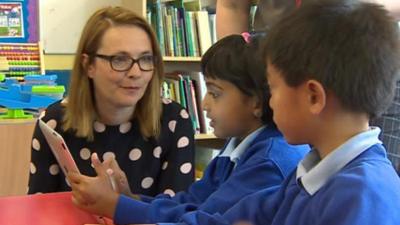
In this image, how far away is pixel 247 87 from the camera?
3.69 feet

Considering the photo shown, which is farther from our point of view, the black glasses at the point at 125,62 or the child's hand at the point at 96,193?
the black glasses at the point at 125,62

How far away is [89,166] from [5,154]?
1.09 metres

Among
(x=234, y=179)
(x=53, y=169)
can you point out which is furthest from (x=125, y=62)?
(x=234, y=179)

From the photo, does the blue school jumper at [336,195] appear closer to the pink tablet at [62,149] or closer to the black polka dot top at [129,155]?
the pink tablet at [62,149]

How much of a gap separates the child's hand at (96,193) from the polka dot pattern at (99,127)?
327mm

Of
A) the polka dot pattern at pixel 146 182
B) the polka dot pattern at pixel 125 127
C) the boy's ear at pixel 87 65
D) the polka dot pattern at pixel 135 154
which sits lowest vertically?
the polka dot pattern at pixel 146 182

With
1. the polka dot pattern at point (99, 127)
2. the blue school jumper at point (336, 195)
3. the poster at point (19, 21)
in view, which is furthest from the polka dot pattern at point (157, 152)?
the poster at point (19, 21)

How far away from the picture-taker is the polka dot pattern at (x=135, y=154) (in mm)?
1544

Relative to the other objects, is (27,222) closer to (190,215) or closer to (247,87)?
(190,215)

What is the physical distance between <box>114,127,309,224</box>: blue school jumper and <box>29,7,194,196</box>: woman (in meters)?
0.32

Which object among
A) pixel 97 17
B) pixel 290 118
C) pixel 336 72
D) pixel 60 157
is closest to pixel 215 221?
pixel 290 118

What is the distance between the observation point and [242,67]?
113cm

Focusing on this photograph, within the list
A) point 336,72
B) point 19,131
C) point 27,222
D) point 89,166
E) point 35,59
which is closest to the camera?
point 336,72

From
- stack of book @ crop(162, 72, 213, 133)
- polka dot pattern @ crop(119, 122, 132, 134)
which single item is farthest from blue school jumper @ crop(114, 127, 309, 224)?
stack of book @ crop(162, 72, 213, 133)
